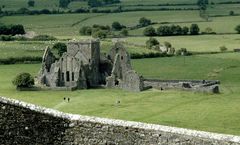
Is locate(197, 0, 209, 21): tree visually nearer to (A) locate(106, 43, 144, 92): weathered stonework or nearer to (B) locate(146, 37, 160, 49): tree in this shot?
(B) locate(146, 37, 160, 49): tree

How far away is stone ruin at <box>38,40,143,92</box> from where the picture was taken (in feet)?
271

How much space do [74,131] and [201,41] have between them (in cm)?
11868

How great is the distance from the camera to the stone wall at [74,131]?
1410 centimetres

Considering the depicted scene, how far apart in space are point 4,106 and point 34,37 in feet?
388

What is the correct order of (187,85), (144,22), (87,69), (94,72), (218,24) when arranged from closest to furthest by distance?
(187,85), (87,69), (94,72), (218,24), (144,22)

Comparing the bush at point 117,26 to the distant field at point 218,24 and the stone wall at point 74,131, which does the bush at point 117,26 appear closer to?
the distant field at point 218,24

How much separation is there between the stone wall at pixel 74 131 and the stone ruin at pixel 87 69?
6501cm

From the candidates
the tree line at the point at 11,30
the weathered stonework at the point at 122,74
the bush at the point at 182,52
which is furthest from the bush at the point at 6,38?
the weathered stonework at the point at 122,74

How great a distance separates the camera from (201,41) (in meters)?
132

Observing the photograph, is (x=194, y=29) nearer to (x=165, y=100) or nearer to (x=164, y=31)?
(x=164, y=31)

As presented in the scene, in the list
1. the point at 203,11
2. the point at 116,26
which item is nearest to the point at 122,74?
the point at 116,26

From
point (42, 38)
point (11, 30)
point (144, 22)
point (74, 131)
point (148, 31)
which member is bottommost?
point (42, 38)

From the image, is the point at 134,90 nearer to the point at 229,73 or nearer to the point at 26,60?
the point at 229,73

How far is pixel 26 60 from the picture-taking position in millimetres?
101750
